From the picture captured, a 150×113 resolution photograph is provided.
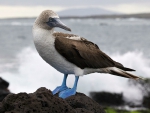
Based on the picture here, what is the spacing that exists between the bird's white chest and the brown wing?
8 cm

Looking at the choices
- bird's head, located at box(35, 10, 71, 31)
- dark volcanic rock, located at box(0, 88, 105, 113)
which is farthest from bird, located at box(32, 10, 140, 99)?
dark volcanic rock, located at box(0, 88, 105, 113)

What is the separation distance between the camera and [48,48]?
7121 mm

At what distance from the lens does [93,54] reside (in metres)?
7.48

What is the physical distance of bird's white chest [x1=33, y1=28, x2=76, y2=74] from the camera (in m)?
7.11

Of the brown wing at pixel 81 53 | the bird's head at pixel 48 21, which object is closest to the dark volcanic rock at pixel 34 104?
the brown wing at pixel 81 53

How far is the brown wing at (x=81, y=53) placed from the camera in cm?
720

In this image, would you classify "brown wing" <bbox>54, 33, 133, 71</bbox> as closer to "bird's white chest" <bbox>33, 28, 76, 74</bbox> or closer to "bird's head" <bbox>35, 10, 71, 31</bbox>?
"bird's white chest" <bbox>33, 28, 76, 74</bbox>

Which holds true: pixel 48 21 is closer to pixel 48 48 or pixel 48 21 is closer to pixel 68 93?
pixel 48 48

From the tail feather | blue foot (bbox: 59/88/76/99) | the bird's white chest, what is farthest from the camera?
the tail feather

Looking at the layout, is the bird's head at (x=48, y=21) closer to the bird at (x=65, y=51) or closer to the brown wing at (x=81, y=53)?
the bird at (x=65, y=51)

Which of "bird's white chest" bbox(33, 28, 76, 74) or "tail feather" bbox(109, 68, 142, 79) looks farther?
"tail feather" bbox(109, 68, 142, 79)

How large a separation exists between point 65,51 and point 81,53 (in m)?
0.32

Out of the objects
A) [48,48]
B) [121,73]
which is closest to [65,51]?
[48,48]

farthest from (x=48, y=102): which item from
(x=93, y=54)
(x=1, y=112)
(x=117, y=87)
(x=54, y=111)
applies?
(x=117, y=87)
